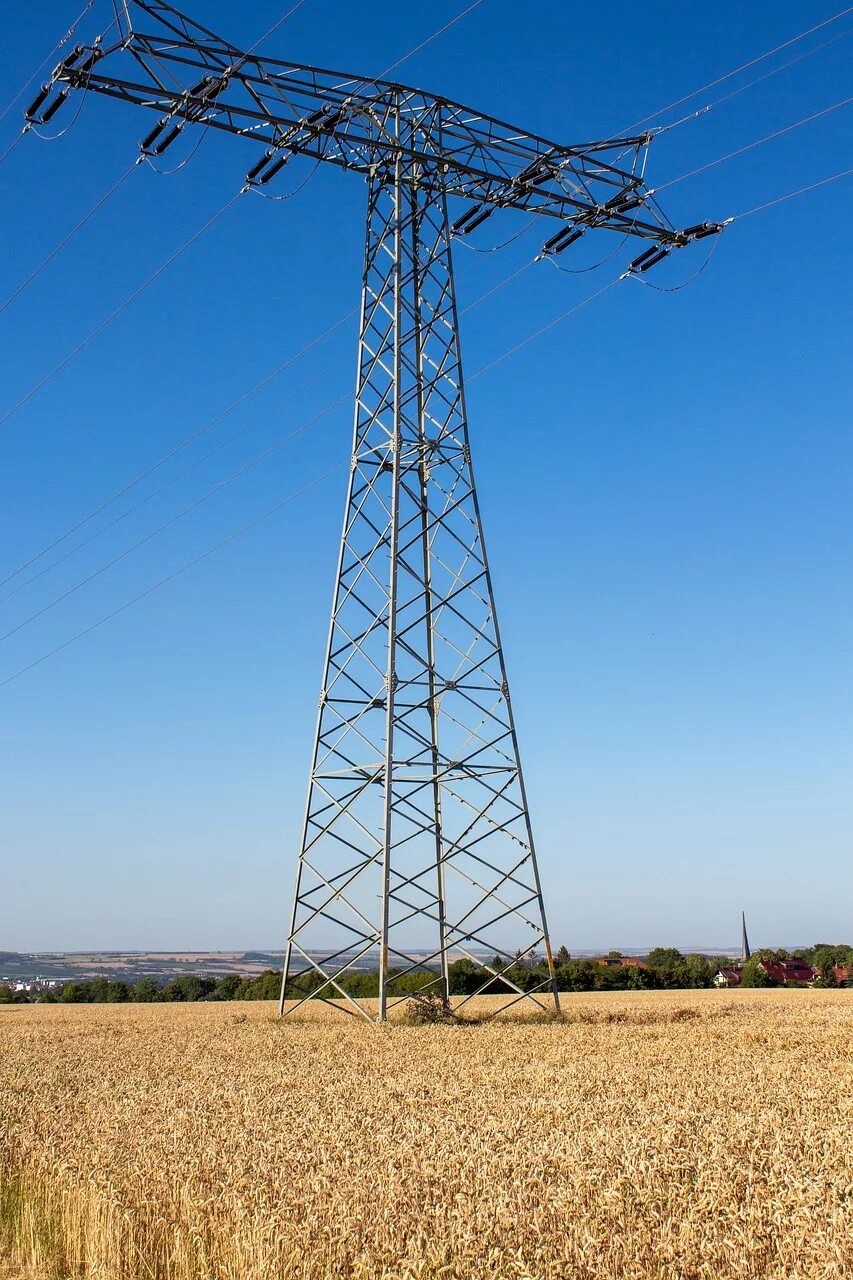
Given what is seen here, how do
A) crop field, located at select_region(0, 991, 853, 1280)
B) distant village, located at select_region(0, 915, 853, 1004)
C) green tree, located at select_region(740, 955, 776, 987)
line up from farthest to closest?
green tree, located at select_region(740, 955, 776, 987) → distant village, located at select_region(0, 915, 853, 1004) → crop field, located at select_region(0, 991, 853, 1280)

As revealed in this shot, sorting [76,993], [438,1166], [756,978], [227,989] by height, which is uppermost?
[756,978]

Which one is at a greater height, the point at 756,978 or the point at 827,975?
the point at 827,975

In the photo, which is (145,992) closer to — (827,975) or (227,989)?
(227,989)

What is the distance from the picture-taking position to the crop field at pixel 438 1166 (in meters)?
7.53

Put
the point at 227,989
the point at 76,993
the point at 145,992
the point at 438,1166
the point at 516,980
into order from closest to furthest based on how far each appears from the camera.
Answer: the point at 438,1166
the point at 516,980
the point at 227,989
the point at 76,993
the point at 145,992

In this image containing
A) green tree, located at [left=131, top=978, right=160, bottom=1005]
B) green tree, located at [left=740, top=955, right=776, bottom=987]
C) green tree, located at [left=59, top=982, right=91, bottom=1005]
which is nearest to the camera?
green tree, located at [left=740, top=955, right=776, bottom=987]

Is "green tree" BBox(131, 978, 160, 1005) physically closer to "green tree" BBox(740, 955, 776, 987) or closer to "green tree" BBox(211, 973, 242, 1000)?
"green tree" BBox(211, 973, 242, 1000)

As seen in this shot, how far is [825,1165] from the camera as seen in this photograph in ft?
31.1

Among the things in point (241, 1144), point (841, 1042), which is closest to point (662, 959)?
point (841, 1042)

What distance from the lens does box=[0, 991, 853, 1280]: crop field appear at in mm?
7531

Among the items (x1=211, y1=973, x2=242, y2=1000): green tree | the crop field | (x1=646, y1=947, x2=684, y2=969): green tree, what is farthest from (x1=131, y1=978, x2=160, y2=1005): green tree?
the crop field

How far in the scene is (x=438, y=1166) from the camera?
376 inches

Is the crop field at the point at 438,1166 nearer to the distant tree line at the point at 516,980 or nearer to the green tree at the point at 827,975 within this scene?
the distant tree line at the point at 516,980

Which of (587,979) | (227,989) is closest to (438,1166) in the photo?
(587,979)
